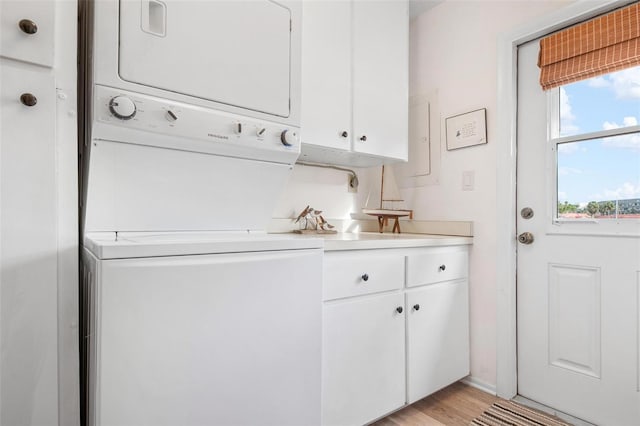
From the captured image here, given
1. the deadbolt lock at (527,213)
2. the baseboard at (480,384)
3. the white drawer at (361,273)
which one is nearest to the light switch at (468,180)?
the deadbolt lock at (527,213)

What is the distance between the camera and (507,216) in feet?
6.10

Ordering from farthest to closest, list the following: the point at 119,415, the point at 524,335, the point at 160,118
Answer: the point at 524,335, the point at 160,118, the point at 119,415

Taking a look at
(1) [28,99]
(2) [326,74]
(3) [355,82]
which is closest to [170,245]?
(1) [28,99]

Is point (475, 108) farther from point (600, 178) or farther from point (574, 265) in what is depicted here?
point (574, 265)

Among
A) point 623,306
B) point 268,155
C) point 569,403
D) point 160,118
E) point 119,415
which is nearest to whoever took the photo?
point 119,415

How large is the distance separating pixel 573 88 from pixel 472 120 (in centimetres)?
49

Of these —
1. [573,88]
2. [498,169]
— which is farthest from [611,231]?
[573,88]

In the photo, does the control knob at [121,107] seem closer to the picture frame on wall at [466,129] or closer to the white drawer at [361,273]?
the white drawer at [361,273]

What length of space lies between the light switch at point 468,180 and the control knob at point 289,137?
1197 millimetres

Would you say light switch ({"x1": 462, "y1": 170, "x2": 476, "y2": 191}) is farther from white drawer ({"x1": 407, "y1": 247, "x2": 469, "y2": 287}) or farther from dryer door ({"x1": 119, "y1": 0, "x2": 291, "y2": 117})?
dryer door ({"x1": 119, "y1": 0, "x2": 291, "y2": 117})

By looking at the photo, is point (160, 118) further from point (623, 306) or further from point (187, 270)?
point (623, 306)

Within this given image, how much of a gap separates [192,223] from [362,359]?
91 centimetres

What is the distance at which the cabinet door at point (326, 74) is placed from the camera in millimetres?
1625

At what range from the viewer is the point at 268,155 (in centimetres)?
138
